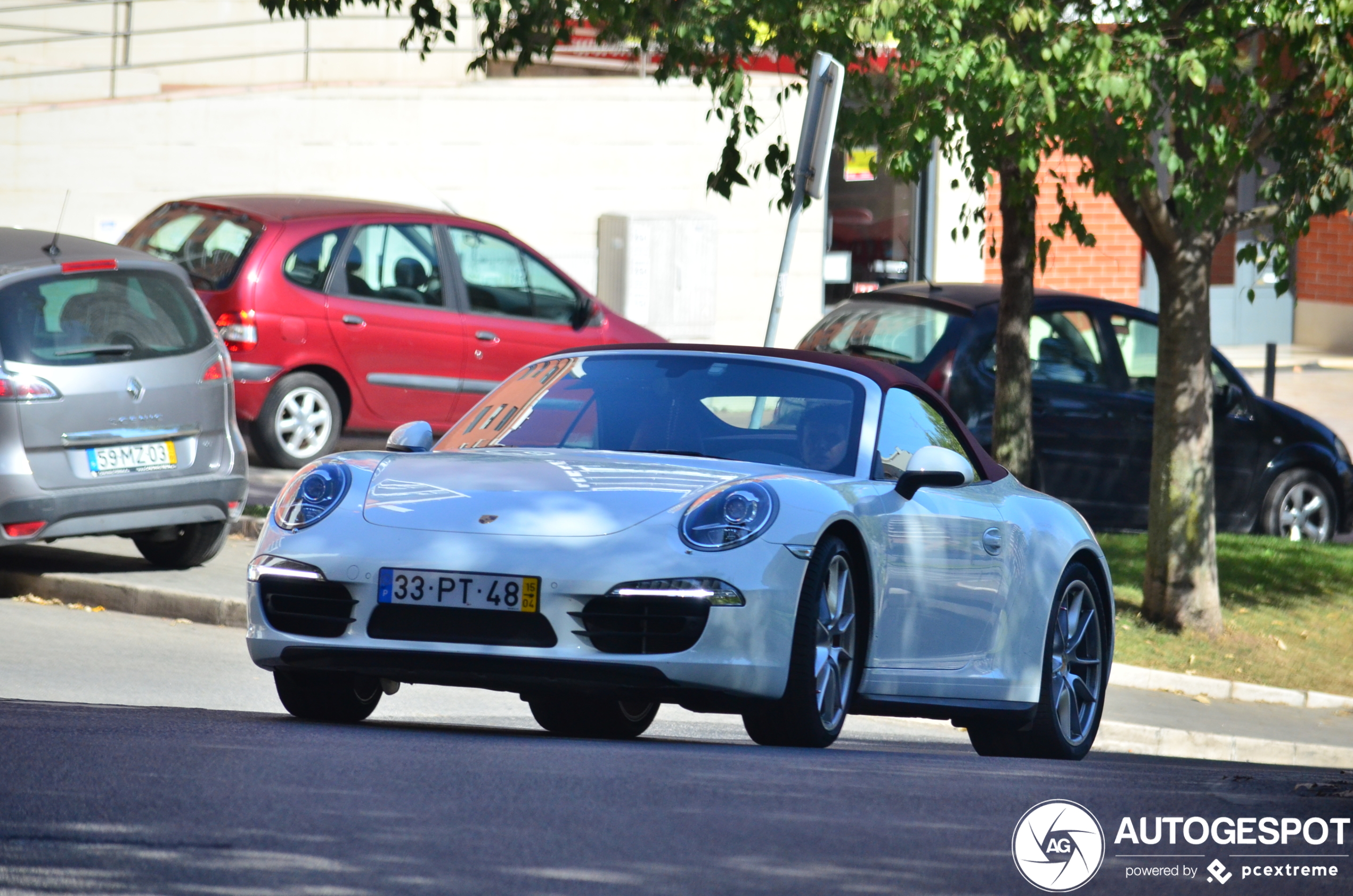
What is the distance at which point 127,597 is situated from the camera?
10.4 metres

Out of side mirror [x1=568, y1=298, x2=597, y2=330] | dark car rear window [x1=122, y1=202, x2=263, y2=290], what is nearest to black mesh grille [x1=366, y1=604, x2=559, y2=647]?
dark car rear window [x1=122, y1=202, x2=263, y2=290]

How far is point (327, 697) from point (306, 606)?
625 millimetres

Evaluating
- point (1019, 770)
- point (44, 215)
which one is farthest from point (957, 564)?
point (44, 215)

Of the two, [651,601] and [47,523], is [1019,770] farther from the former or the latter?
A: [47,523]

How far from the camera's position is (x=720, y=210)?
76.2 ft

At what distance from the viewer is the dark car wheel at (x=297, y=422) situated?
1408cm

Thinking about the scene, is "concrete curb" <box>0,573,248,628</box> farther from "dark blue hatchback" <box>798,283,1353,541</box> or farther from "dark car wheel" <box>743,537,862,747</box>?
"dark blue hatchback" <box>798,283,1353,541</box>

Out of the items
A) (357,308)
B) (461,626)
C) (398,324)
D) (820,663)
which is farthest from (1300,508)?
(461,626)

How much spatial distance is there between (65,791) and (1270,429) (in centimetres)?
1073

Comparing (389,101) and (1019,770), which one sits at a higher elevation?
(389,101)

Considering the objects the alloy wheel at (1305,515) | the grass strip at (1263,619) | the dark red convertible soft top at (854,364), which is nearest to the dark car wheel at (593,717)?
the dark red convertible soft top at (854,364)

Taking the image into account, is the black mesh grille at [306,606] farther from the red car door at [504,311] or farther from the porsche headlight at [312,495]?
Result: the red car door at [504,311]

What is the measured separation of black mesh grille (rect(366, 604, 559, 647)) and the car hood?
0.24 metres

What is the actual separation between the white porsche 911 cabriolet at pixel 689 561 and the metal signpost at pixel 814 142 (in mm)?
3217
